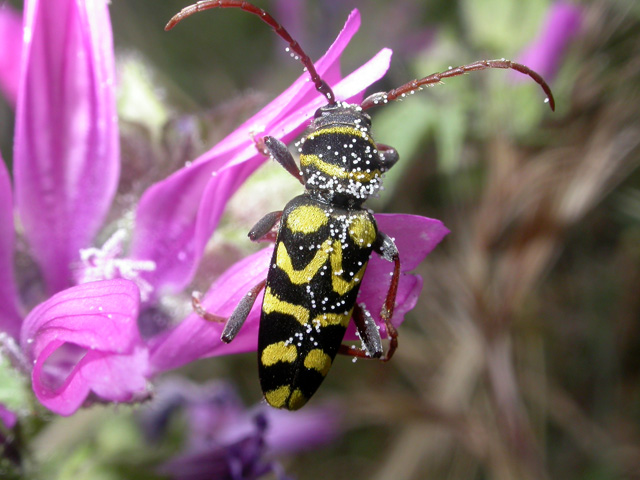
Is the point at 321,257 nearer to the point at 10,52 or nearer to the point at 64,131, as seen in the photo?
the point at 64,131

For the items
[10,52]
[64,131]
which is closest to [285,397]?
[64,131]

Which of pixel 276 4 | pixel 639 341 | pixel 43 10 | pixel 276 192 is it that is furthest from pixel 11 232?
pixel 639 341

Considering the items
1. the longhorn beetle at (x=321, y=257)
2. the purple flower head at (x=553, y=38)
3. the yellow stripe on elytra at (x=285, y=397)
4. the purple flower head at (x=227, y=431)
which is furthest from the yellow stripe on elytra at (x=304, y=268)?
the purple flower head at (x=553, y=38)

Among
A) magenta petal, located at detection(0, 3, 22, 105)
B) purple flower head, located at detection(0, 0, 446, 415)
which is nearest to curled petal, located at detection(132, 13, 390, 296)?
purple flower head, located at detection(0, 0, 446, 415)

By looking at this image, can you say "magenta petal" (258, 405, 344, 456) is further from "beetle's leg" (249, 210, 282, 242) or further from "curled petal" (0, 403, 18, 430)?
"curled petal" (0, 403, 18, 430)

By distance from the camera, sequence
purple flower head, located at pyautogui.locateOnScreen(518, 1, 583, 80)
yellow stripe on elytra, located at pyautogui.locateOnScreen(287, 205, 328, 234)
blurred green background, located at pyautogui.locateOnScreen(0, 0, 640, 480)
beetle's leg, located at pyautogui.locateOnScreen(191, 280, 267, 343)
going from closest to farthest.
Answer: beetle's leg, located at pyautogui.locateOnScreen(191, 280, 267, 343), yellow stripe on elytra, located at pyautogui.locateOnScreen(287, 205, 328, 234), blurred green background, located at pyautogui.locateOnScreen(0, 0, 640, 480), purple flower head, located at pyautogui.locateOnScreen(518, 1, 583, 80)
